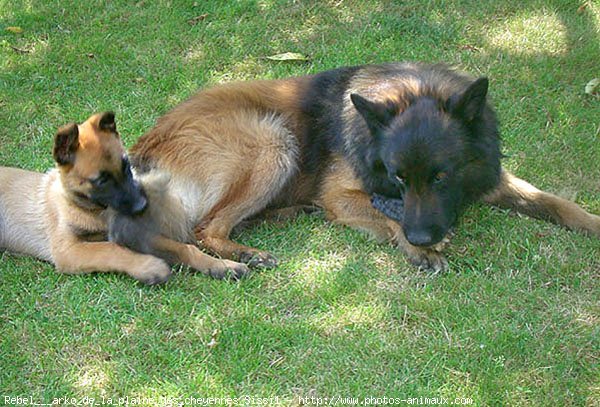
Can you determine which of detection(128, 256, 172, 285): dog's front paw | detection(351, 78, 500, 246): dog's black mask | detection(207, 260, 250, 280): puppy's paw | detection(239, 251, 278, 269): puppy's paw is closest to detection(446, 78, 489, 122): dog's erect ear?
detection(351, 78, 500, 246): dog's black mask

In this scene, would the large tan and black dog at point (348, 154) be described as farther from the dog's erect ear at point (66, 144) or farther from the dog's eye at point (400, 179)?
the dog's erect ear at point (66, 144)

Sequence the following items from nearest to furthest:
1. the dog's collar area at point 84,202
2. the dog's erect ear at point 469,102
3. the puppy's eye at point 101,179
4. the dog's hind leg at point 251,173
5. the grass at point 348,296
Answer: the grass at point 348,296 < the dog's erect ear at point 469,102 < the puppy's eye at point 101,179 < the dog's collar area at point 84,202 < the dog's hind leg at point 251,173

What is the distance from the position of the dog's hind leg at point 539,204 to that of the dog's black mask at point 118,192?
2360mm

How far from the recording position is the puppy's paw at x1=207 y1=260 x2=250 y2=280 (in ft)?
14.3

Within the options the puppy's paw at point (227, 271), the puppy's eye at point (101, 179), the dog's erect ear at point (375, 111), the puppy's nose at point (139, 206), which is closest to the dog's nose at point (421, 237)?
the dog's erect ear at point (375, 111)

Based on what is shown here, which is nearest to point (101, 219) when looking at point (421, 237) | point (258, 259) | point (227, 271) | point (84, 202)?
point (84, 202)

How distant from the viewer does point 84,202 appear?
451 cm

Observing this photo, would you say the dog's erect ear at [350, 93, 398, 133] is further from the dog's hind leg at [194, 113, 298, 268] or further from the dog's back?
the dog's back

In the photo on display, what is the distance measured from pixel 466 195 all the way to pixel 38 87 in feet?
14.2

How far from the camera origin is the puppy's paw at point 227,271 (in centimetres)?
436

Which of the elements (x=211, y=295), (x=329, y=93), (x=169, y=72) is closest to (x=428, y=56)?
(x=329, y=93)

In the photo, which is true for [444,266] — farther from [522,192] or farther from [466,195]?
[522,192]

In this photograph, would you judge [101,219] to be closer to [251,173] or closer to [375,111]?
[251,173]

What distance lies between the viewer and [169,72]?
269 inches
